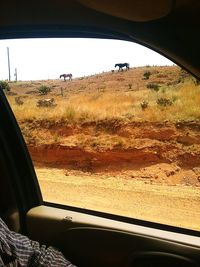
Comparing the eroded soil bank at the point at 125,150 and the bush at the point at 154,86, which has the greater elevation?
the bush at the point at 154,86

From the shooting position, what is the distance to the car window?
2.71 meters

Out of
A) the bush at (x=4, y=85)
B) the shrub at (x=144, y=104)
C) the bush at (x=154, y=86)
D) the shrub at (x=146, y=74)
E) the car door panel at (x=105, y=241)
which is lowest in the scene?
the car door panel at (x=105, y=241)

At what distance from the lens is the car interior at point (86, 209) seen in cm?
167

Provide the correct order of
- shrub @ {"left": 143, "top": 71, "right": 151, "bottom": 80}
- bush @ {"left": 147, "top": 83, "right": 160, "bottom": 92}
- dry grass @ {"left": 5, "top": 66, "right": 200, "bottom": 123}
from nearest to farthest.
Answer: shrub @ {"left": 143, "top": 71, "right": 151, "bottom": 80}, dry grass @ {"left": 5, "top": 66, "right": 200, "bottom": 123}, bush @ {"left": 147, "top": 83, "right": 160, "bottom": 92}

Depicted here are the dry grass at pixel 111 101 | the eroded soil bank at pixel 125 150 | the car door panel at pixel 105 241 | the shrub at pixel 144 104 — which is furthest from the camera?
the eroded soil bank at pixel 125 150

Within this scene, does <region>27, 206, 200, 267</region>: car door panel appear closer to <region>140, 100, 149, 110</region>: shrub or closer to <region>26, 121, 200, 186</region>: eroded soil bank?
<region>26, 121, 200, 186</region>: eroded soil bank

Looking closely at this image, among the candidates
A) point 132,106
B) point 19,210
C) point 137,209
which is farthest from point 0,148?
point 132,106

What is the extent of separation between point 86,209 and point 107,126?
1841mm

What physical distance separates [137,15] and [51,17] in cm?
57

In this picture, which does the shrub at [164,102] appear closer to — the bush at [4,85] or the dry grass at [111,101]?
the dry grass at [111,101]

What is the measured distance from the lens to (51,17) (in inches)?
82.3

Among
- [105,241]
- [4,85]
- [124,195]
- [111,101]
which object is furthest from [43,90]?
[105,241]

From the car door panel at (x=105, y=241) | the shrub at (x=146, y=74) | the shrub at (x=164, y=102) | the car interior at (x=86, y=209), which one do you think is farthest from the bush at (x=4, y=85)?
the shrub at (x=164, y=102)

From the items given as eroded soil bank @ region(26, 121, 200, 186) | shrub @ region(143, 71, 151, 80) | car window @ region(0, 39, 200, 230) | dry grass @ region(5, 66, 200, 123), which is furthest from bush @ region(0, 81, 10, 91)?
shrub @ region(143, 71, 151, 80)
